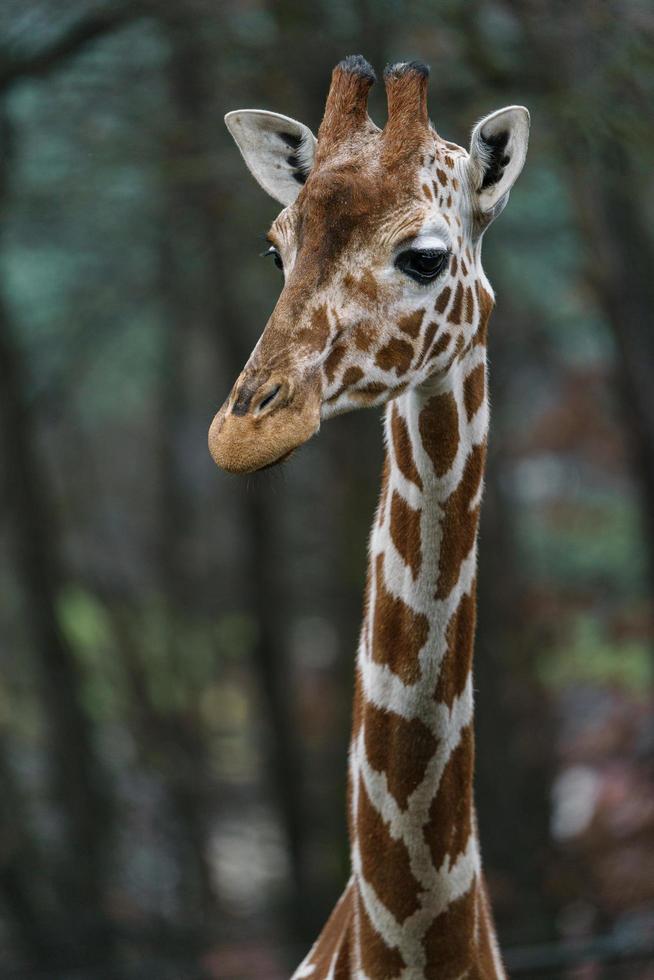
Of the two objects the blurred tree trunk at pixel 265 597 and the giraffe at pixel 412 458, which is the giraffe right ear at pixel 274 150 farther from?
the blurred tree trunk at pixel 265 597

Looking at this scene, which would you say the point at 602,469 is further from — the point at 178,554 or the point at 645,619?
the point at 178,554

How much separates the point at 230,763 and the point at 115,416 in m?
6.00

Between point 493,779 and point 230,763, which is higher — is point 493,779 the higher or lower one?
the higher one

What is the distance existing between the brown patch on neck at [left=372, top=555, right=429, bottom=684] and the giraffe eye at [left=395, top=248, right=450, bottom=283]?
79 cm

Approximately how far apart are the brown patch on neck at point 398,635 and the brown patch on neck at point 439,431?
34cm

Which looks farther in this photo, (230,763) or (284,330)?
(230,763)

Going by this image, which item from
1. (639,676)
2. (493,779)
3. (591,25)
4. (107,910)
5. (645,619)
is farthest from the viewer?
(639,676)

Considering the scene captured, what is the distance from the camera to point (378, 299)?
3.13 metres

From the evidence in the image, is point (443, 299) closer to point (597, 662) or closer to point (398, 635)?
point (398, 635)

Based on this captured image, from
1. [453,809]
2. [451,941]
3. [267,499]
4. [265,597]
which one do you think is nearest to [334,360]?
[453,809]

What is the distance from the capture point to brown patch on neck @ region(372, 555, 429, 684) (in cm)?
339

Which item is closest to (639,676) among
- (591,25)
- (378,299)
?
(591,25)

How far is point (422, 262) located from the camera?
10.5 ft

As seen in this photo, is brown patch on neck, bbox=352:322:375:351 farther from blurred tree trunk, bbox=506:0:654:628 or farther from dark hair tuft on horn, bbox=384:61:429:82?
blurred tree trunk, bbox=506:0:654:628
